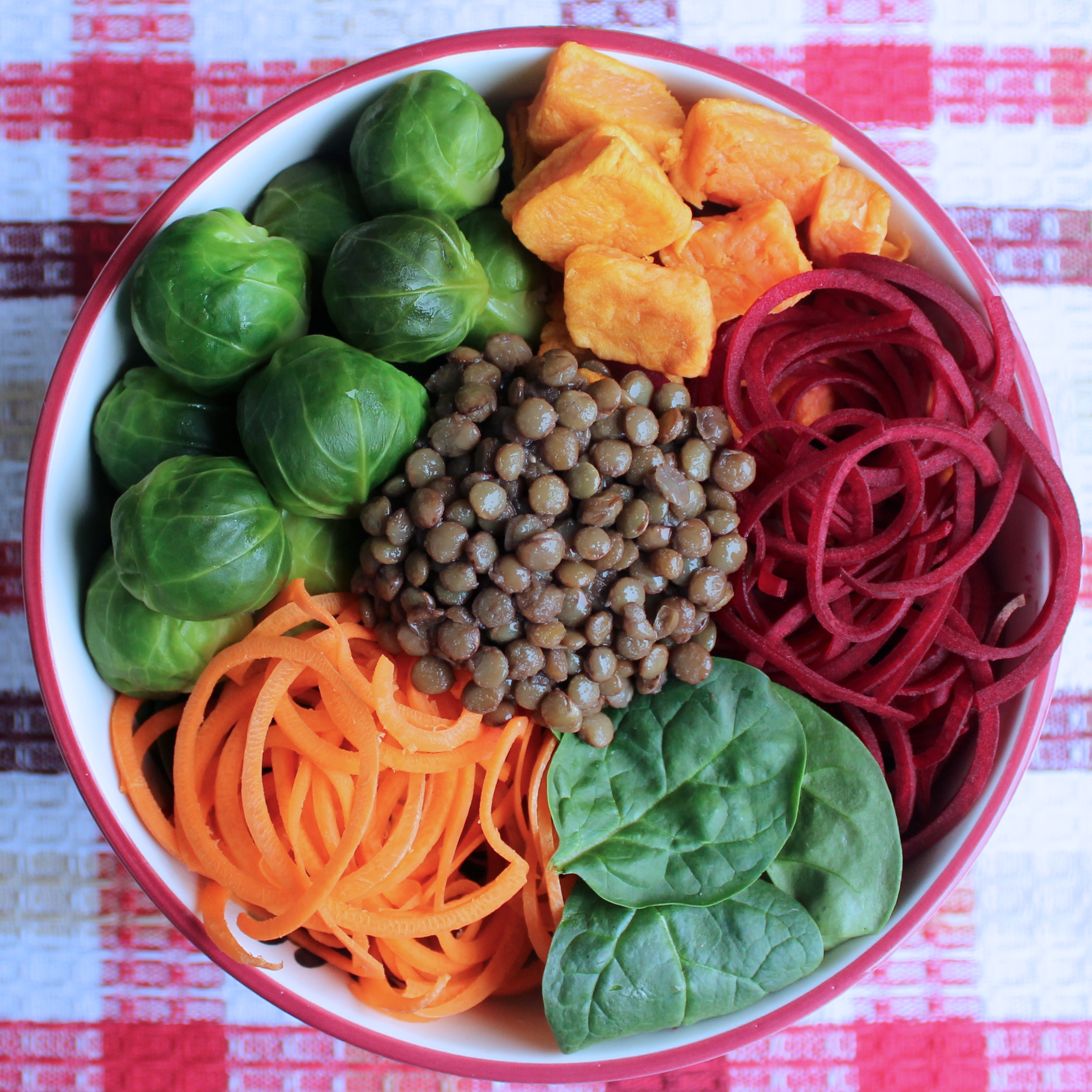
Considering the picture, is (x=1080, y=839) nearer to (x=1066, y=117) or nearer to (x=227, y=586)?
(x=1066, y=117)

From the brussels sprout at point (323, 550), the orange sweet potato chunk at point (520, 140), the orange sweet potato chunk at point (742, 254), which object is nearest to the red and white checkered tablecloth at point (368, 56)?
the orange sweet potato chunk at point (520, 140)

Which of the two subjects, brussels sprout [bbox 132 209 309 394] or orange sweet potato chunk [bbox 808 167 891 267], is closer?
brussels sprout [bbox 132 209 309 394]

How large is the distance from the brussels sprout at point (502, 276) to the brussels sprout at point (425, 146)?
0.20 feet

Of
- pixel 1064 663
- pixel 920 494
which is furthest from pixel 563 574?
pixel 1064 663

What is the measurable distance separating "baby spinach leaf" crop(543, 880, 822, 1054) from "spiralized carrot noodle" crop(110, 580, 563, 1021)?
0.29 ft

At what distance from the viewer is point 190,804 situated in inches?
68.1

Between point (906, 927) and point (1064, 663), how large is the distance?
3.12ft

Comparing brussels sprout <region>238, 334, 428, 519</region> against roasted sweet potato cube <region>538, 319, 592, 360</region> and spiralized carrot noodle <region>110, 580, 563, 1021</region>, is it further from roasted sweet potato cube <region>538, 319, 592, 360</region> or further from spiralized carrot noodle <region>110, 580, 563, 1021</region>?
roasted sweet potato cube <region>538, 319, 592, 360</region>

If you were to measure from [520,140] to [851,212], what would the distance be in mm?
682

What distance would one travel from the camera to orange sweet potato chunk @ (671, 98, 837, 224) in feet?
5.84

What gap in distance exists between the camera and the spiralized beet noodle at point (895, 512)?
72.2 inches

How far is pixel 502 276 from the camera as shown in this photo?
1.93 metres

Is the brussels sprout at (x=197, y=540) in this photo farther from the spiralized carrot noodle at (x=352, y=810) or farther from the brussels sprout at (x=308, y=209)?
the brussels sprout at (x=308, y=209)

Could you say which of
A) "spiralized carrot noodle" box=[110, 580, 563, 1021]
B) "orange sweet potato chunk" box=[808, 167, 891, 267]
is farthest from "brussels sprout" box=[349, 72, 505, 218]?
"spiralized carrot noodle" box=[110, 580, 563, 1021]
